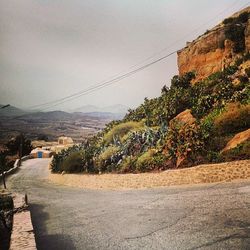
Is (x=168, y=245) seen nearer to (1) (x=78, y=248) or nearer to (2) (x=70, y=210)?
(1) (x=78, y=248)

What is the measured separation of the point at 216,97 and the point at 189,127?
6.02 m

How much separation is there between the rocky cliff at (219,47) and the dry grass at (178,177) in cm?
1849

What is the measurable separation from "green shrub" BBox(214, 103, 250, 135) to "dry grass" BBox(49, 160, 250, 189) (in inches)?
170

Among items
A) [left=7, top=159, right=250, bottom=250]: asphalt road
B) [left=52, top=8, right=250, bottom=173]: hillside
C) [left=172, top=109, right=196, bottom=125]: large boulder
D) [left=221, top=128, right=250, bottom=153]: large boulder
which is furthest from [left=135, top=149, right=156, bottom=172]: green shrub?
[left=221, top=128, right=250, bottom=153]: large boulder

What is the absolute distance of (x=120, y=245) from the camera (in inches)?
352

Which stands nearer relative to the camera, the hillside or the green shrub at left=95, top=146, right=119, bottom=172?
the hillside

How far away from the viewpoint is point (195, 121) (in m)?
22.8

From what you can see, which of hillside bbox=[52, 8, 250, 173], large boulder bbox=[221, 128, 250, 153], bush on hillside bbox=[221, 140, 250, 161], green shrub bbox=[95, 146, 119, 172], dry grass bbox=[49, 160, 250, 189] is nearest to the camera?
dry grass bbox=[49, 160, 250, 189]

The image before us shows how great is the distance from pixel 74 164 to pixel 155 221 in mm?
19108

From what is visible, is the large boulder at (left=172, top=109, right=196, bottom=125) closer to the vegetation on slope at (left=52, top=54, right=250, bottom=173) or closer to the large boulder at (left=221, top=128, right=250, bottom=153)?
the vegetation on slope at (left=52, top=54, right=250, bottom=173)

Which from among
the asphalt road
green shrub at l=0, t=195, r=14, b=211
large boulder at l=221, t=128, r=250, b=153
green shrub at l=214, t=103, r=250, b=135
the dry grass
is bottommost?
the asphalt road

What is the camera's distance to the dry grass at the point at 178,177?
51.7 ft

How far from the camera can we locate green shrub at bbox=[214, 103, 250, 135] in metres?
20.0

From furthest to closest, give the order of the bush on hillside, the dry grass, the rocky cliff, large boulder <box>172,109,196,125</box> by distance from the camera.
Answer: the rocky cliff < large boulder <box>172,109,196,125</box> < the bush on hillside < the dry grass
